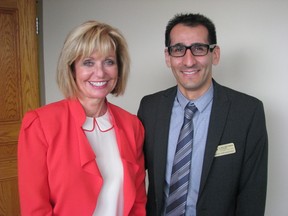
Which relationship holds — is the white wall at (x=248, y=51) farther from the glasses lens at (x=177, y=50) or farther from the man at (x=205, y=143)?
the glasses lens at (x=177, y=50)

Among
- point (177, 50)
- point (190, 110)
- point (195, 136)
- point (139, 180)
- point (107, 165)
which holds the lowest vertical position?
point (139, 180)

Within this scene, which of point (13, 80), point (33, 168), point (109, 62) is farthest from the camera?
point (13, 80)

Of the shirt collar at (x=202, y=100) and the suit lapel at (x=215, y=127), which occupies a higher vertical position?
the shirt collar at (x=202, y=100)

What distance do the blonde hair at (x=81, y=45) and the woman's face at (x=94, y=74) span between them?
0.03 meters

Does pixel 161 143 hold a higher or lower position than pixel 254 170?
higher

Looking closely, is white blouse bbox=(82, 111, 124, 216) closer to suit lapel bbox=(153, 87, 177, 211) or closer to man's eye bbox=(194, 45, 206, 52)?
suit lapel bbox=(153, 87, 177, 211)

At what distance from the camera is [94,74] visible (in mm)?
1326

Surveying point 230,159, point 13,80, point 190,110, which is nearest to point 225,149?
point 230,159

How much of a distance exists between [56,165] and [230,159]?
2.80ft

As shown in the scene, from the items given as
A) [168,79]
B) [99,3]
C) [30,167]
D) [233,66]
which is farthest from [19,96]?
[233,66]

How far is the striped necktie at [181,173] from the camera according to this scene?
1.44 m

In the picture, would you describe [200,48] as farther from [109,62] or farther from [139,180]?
[139,180]

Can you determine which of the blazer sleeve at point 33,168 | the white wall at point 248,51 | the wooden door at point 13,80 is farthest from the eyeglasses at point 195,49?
the wooden door at point 13,80

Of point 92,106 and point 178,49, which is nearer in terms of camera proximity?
point 92,106
